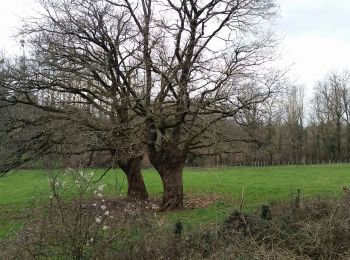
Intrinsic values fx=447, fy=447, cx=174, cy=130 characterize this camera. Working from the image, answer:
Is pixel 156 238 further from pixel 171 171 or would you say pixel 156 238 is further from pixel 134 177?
pixel 134 177

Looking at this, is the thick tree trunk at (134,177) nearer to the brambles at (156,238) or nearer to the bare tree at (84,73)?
the bare tree at (84,73)

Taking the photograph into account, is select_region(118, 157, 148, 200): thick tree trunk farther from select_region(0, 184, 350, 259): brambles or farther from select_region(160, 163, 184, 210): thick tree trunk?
select_region(0, 184, 350, 259): brambles

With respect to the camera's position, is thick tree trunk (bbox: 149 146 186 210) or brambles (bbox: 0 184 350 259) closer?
brambles (bbox: 0 184 350 259)

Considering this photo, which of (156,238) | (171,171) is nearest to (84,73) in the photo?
(171,171)

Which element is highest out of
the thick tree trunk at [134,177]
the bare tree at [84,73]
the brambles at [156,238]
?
the bare tree at [84,73]

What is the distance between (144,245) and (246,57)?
37.5ft

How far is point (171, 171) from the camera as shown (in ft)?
61.2

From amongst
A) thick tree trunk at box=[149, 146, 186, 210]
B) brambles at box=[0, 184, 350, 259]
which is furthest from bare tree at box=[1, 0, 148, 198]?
brambles at box=[0, 184, 350, 259]

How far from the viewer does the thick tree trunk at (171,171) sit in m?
18.5

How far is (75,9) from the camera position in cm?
1772

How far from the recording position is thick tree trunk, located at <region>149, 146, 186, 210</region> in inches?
730

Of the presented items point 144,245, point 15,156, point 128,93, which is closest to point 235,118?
point 128,93

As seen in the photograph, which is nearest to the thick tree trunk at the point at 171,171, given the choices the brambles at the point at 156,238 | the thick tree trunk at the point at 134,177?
the thick tree trunk at the point at 134,177

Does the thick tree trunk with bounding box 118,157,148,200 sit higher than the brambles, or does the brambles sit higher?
→ the thick tree trunk with bounding box 118,157,148,200
